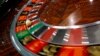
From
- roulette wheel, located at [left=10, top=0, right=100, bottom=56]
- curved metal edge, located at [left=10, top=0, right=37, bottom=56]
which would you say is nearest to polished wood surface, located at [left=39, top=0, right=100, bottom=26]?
roulette wheel, located at [left=10, top=0, right=100, bottom=56]

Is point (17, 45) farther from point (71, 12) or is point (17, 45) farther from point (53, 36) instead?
point (71, 12)

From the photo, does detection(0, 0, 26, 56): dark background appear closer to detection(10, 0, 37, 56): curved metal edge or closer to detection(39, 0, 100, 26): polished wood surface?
detection(10, 0, 37, 56): curved metal edge

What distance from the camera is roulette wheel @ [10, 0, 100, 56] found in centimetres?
125

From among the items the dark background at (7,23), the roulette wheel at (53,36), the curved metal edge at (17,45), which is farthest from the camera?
the dark background at (7,23)

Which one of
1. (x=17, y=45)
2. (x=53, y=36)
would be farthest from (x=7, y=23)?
(x=53, y=36)

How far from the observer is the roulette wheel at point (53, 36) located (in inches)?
49.1

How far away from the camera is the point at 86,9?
144cm

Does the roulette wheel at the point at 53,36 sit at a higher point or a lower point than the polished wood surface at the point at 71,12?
lower

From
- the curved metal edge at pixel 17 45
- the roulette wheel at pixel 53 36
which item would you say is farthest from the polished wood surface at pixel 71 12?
the curved metal edge at pixel 17 45

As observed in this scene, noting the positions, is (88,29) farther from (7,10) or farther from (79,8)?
(7,10)

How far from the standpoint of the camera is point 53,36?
143cm

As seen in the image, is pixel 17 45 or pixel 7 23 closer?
pixel 17 45

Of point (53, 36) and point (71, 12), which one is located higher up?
point (71, 12)

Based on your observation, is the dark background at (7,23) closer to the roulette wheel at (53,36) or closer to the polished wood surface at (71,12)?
the roulette wheel at (53,36)
